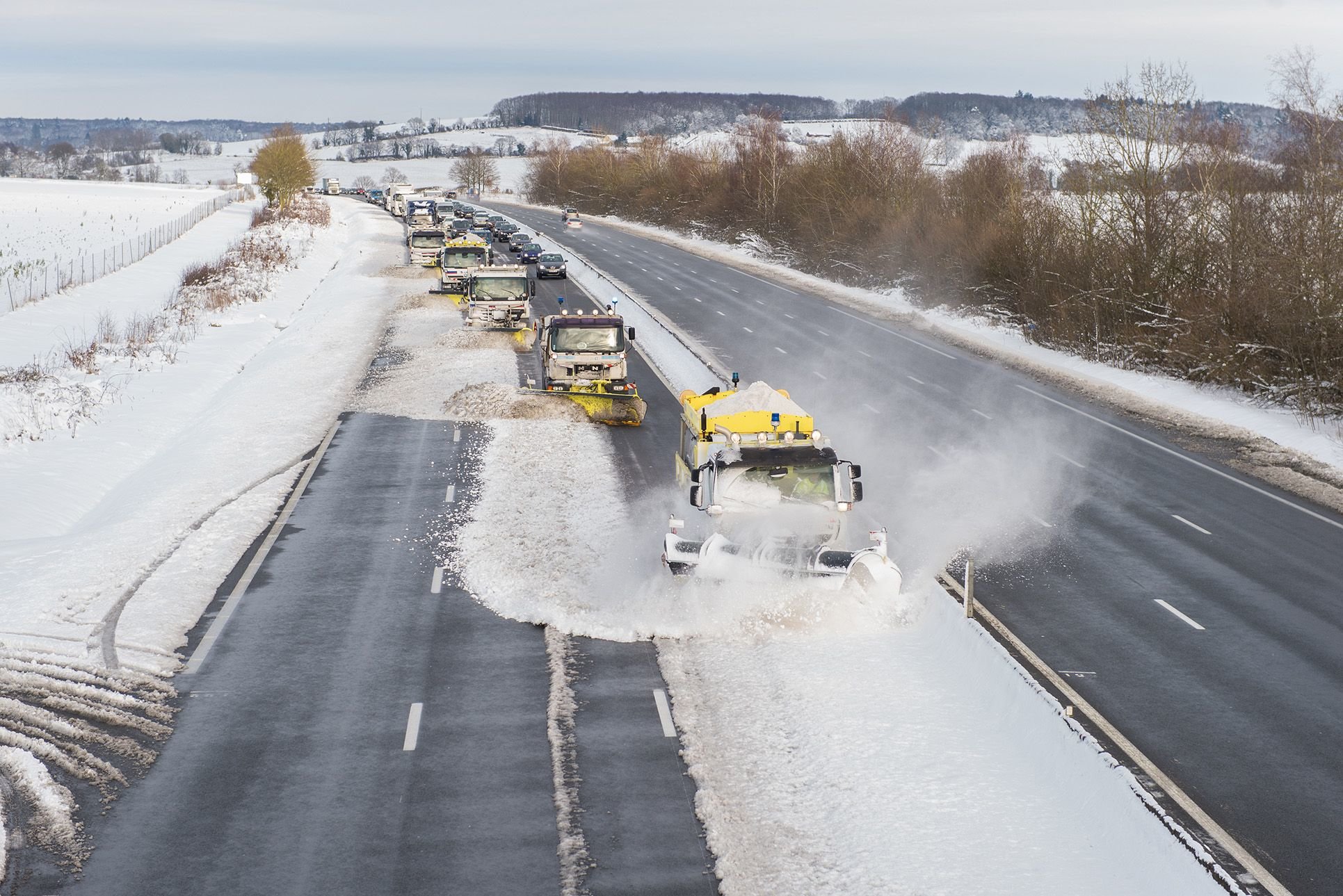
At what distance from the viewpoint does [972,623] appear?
14.2m

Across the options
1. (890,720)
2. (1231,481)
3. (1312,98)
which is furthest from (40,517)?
(1312,98)

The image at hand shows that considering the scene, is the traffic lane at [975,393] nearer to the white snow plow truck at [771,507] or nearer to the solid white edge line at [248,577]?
the white snow plow truck at [771,507]

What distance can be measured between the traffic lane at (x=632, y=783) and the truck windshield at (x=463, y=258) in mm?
37736

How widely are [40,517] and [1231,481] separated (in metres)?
22.8

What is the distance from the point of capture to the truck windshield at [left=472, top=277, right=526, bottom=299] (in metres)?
43.2

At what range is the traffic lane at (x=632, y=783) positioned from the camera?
32.4 feet

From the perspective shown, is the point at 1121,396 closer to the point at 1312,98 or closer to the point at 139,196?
the point at 1312,98

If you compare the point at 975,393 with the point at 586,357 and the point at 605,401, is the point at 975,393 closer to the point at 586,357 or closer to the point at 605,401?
the point at 605,401

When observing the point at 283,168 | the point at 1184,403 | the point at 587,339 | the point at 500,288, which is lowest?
the point at 1184,403

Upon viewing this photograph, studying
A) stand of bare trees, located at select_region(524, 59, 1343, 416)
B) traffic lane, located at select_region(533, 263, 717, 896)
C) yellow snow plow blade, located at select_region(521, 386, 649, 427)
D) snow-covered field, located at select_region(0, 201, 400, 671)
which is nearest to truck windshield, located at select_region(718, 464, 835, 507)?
traffic lane, located at select_region(533, 263, 717, 896)

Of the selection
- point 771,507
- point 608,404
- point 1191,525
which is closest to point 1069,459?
point 1191,525

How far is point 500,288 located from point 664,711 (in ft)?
105

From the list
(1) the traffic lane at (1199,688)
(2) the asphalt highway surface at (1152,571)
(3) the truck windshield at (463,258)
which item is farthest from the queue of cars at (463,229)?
(1) the traffic lane at (1199,688)

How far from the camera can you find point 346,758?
12.0 meters
